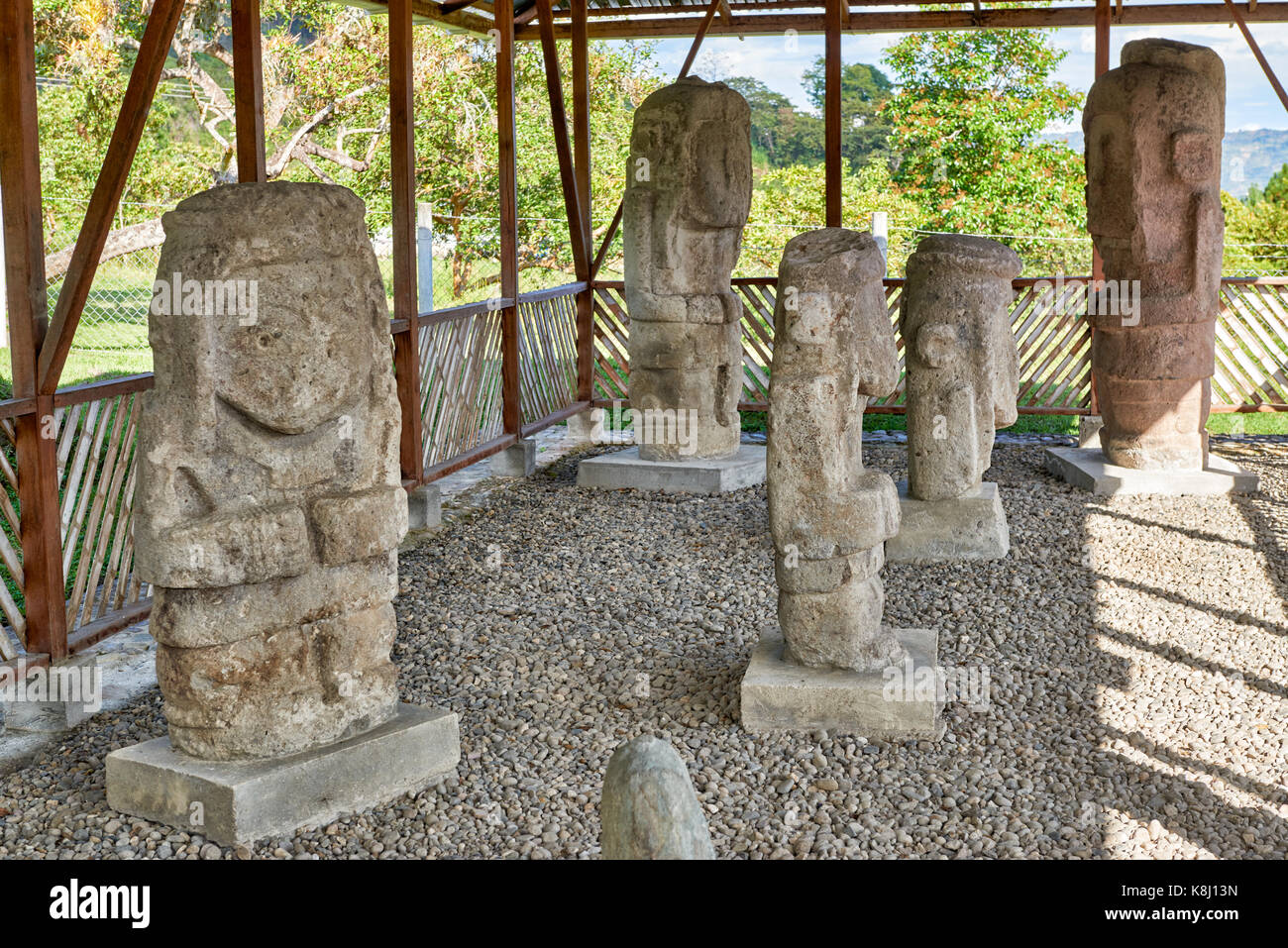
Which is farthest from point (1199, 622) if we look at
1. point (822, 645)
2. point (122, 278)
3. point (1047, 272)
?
point (122, 278)

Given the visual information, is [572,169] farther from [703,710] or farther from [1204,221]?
[703,710]

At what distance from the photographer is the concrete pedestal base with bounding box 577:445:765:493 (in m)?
8.95

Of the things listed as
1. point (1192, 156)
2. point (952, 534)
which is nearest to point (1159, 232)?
point (1192, 156)

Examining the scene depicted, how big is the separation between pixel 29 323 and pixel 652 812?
12.8 ft

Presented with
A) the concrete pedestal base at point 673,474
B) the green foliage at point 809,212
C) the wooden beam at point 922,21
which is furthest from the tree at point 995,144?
the concrete pedestal base at point 673,474

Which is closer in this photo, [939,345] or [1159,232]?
[939,345]

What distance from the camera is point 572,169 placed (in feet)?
33.9

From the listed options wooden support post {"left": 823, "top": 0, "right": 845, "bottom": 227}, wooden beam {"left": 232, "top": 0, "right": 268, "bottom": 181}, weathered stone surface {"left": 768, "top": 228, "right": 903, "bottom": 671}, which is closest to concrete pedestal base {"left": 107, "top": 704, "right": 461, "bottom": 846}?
weathered stone surface {"left": 768, "top": 228, "right": 903, "bottom": 671}

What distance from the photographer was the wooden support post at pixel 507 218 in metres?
9.15

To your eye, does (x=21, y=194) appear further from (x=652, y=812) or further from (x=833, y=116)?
(x=833, y=116)

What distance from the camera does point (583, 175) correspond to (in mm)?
10930

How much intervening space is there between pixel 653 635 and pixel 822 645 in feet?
4.20

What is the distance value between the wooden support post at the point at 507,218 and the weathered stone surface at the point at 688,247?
0.86 m

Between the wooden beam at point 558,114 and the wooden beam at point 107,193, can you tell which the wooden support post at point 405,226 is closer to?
the wooden beam at point 107,193
